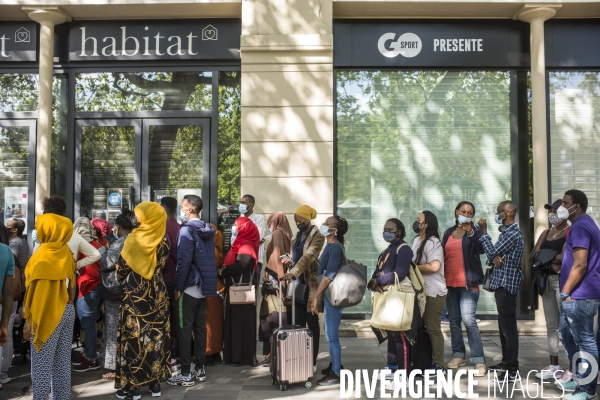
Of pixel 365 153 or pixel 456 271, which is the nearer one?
pixel 456 271

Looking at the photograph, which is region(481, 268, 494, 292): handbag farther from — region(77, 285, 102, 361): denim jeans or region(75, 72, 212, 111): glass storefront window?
region(75, 72, 212, 111): glass storefront window

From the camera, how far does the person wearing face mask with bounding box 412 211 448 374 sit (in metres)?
6.57

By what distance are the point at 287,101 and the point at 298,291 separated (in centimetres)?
362

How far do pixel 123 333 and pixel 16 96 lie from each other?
5956 mm

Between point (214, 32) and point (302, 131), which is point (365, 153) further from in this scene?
point (214, 32)

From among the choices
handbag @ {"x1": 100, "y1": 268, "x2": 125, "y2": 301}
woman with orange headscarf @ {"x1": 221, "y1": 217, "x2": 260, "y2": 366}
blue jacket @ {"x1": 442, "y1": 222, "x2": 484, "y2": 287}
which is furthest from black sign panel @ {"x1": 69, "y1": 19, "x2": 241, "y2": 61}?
blue jacket @ {"x1": 442, "y1": 222, "x2": 484, "y2": 287}

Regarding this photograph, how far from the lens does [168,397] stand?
233 inches

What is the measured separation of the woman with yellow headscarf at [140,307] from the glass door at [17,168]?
15.7ft

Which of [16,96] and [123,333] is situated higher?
[16,96]

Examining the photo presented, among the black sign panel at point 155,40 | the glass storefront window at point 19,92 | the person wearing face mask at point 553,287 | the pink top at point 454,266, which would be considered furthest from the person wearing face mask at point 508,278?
the glass storefront window at point 19,92

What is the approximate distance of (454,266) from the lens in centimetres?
691

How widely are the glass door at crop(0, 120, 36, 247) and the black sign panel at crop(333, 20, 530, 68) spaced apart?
17.5 ft

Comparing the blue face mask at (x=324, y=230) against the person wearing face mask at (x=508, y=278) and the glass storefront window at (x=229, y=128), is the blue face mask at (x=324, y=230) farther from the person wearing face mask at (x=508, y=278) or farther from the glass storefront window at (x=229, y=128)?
the glass storefront window at (x=229, y=128)

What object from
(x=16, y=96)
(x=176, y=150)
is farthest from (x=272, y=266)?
(x=16, y=96)
